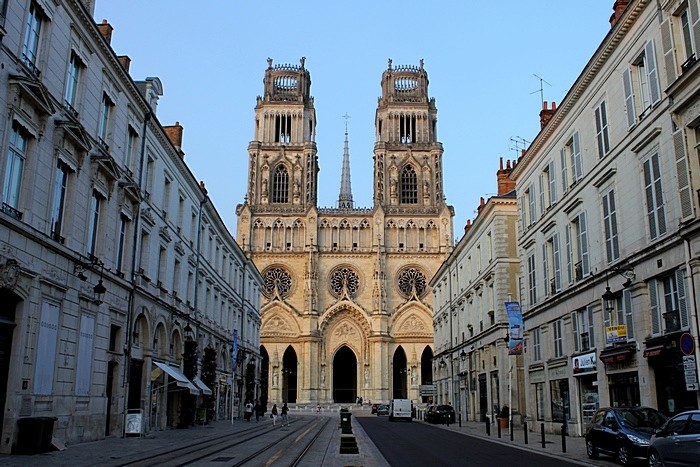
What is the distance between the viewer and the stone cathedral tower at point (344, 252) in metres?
78.2

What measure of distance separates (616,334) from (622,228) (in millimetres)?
3485

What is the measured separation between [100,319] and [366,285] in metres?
60.4

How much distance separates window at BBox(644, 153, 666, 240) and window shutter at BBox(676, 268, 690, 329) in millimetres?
1449

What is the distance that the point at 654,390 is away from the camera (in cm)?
1986

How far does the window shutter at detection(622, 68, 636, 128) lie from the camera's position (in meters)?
21.5

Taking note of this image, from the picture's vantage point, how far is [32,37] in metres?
17.5

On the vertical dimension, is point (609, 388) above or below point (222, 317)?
below

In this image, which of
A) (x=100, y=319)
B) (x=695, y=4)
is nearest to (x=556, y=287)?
(x=695, y=4)

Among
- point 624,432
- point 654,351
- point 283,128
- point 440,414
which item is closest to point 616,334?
point 654,351

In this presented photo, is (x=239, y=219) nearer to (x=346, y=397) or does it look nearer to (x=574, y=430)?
(x=346, y=397)

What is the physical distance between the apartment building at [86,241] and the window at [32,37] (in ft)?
0.16

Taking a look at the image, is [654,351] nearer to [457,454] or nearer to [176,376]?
[457,454]

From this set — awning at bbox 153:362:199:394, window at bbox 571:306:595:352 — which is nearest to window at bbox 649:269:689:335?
window at bbox 571:306:595:352

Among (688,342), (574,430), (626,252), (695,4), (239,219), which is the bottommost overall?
(574,430)
